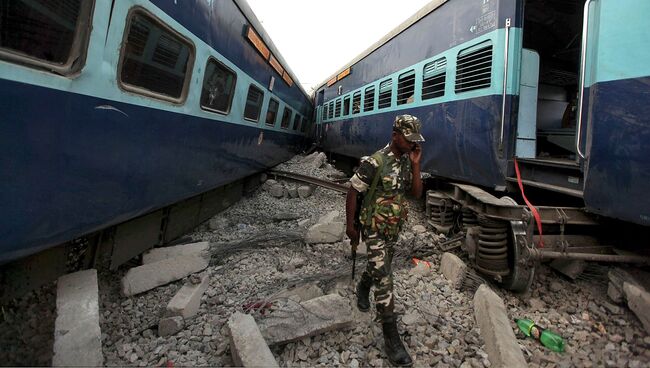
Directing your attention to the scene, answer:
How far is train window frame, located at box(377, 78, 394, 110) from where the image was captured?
6.60 m

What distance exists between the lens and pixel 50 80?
5.82ft

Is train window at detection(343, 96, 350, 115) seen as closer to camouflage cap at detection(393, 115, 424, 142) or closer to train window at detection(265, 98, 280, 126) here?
train window at detection(265, 98, 280, 126)

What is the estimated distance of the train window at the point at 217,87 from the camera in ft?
12.4

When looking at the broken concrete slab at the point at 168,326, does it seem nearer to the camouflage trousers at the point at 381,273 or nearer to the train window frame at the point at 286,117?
the camouflage trousers at the point at 381,273

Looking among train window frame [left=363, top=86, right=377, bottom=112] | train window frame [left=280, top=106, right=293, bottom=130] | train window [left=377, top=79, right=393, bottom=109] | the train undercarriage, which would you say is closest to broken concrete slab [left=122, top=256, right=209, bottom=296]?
the train undercarriage

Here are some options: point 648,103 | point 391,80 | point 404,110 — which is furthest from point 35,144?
point 391,80

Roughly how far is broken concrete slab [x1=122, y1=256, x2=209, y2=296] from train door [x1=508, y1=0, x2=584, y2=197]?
12.4 feet

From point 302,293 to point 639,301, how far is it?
280cm

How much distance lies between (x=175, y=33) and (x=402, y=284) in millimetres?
3343

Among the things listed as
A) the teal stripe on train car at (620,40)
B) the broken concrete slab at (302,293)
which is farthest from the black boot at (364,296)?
the teal stripe on train car at (620,40)

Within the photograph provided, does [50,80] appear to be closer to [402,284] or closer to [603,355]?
[402,284]

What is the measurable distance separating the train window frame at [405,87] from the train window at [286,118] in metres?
3.62

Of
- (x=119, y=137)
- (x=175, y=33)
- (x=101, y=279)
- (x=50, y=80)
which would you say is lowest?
(x=101, y=279)

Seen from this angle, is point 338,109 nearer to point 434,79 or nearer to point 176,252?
point 434,79
